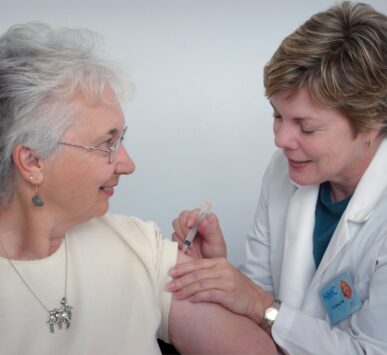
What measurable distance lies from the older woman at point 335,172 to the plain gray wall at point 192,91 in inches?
37.7

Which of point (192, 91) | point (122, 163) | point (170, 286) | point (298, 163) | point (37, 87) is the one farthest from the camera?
point (192, 91)

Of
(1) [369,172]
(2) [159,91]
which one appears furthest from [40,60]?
(2) [159,91]

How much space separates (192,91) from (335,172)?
3.65 feet

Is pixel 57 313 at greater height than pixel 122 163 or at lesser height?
lesser

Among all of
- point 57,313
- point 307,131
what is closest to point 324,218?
point 307,131

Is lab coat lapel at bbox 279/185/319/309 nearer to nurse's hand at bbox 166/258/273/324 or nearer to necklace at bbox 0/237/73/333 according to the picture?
nurse's hand at bbox 166/258/273/324

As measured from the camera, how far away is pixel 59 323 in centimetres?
133

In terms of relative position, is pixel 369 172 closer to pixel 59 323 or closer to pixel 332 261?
pixel 332 261

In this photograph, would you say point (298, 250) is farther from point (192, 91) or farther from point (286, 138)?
point (192, 91)

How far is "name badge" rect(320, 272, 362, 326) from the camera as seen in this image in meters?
1.45

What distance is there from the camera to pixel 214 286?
1.45 metres

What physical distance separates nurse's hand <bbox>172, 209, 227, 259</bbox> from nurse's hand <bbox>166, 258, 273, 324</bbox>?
18cm

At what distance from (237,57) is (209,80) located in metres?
0.16

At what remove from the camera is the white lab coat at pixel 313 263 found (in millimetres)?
1394
